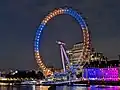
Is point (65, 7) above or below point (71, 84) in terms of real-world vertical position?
above

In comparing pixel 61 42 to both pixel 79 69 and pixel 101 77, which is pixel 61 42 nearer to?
pixel 79 69

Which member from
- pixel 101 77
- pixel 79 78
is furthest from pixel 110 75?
pixel 79 78

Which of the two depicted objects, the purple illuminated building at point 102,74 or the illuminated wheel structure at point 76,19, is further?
the purple illuminated building at point 102,74

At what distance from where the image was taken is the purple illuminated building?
3302 inches

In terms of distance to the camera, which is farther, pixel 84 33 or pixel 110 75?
pixel 110 75

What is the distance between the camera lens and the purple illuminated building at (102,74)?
83.9 meters

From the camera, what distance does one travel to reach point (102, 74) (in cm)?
8675

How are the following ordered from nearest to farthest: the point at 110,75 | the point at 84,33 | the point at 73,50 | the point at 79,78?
the point at 84,33, the point at 79,78, the point at 110,75, the point at 73,50

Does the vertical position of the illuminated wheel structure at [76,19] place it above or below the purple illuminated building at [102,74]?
above

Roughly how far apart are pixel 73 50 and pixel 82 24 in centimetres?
3162

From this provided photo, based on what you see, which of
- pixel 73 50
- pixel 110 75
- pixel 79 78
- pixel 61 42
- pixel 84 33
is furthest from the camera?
pixel 73 50

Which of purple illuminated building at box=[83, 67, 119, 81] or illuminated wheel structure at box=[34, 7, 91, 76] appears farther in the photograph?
purple illuminated building at box=[83, 67, 119, 81]

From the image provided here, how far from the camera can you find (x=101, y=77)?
86562 millimetres

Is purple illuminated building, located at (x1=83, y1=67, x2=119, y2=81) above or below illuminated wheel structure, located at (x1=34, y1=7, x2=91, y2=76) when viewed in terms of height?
below
